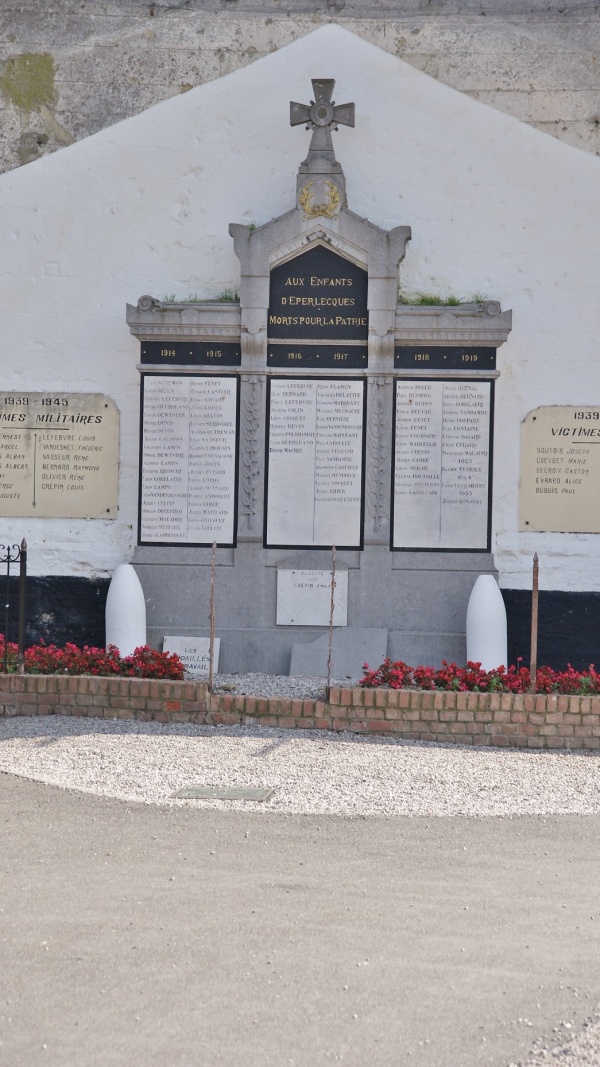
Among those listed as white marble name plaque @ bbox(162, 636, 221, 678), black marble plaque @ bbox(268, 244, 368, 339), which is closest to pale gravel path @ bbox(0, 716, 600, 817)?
white marble name plaque @ bbox(162, 636, 221, 678)

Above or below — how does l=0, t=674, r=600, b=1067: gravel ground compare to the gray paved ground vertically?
above

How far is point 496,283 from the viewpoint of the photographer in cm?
964

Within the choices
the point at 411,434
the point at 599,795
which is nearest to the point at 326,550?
the point at 411,434

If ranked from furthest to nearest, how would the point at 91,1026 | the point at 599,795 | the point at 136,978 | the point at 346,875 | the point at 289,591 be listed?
the point at 289,591
the point at 599,795
the point at 346,875
the point at 136,978
the point at 91,1026

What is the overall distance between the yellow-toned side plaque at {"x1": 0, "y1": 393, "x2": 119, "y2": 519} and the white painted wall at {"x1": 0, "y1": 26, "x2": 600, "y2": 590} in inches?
5.0

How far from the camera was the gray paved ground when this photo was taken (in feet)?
10.2

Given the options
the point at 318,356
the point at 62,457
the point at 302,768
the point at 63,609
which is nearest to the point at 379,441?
the point at 318,356

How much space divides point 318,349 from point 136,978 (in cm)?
672

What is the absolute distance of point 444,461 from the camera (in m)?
9.44

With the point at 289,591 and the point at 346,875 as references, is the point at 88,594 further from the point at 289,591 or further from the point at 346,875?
the point at 346,875

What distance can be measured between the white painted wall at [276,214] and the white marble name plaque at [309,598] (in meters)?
1.40

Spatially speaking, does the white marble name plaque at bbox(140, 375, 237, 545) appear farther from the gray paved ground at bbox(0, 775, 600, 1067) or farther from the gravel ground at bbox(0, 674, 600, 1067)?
the gray paved ground at bbox(0, 775, 600, 1067)

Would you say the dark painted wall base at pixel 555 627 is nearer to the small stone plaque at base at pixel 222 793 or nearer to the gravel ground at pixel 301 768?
the gravel ground at pixel 301 768

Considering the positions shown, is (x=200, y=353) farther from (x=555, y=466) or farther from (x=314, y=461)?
(x=555, y=466)
